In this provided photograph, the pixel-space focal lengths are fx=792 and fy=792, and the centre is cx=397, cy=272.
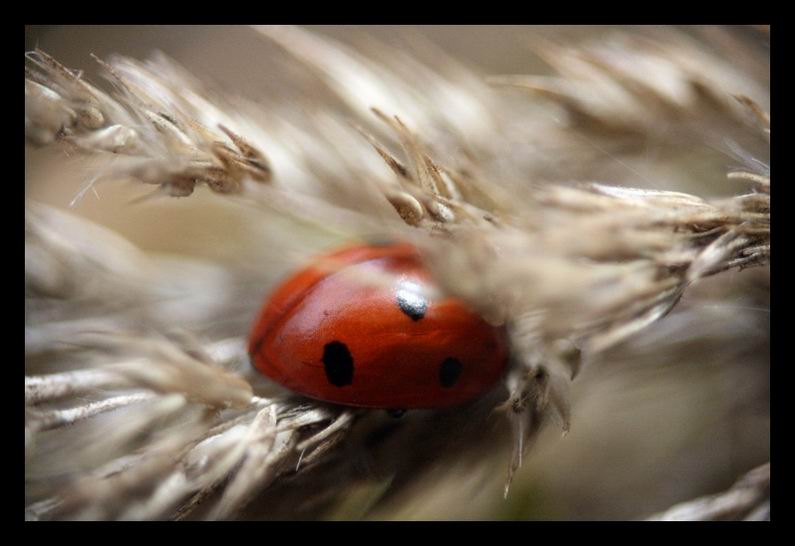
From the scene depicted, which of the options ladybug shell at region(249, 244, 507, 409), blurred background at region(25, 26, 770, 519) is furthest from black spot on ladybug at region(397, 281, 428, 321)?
blurred background at region(25, 26, 770, 519)

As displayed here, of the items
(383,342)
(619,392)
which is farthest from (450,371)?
(619,392)

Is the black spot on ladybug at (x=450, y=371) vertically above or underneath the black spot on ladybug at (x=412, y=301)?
underneath

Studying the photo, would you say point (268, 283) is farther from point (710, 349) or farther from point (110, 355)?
point (710, 349)

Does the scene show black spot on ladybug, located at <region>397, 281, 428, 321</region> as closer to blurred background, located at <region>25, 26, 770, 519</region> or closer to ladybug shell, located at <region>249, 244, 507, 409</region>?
ladybug shell, located at <region>249, 244, 507, 409</region>

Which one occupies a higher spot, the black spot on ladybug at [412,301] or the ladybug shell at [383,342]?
the black spot on ladybug at [412,301]

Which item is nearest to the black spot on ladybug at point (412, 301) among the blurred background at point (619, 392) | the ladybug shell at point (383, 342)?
the ladybug shell at point (383, 342)

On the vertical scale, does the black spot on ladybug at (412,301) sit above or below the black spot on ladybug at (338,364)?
above

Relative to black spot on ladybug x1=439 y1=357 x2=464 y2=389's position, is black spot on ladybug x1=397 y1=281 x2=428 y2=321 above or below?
above

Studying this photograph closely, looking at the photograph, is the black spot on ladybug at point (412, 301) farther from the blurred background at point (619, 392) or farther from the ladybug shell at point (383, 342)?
the blurred background at point (619, 392)
